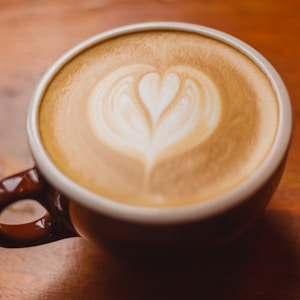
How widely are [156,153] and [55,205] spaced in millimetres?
127

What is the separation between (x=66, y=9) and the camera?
1.00 meters

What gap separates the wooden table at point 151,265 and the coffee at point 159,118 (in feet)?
0.37

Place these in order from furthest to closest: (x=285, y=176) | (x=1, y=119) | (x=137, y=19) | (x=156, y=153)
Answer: (x=137, y=19)
(x=1, y=119)
(x=285, y=176)
(x=156, y=153)

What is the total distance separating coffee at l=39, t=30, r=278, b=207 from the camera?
1.86 feet

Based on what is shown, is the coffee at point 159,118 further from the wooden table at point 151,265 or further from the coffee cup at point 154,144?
the wooden table at point 151,265

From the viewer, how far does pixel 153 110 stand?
0.63 meters

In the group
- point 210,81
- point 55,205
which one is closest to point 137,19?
point 210,81

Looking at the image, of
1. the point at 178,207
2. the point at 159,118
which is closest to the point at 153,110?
the point at 159,118

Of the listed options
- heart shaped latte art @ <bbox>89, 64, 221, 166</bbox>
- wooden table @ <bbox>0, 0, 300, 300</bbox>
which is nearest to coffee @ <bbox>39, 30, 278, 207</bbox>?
heart shaped latte art @ <bbox>89, 64, 221, 166</bbox>

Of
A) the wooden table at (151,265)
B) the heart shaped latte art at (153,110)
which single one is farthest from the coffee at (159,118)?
the wooden table at (151,265)

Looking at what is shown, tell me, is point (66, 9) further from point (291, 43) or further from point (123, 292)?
point (123, 292)

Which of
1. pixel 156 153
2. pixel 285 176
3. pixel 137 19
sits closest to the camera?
pixel 156 153

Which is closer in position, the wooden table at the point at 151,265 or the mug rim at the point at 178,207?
the mug rim at the point at 178,207

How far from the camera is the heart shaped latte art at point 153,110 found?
0.59m
